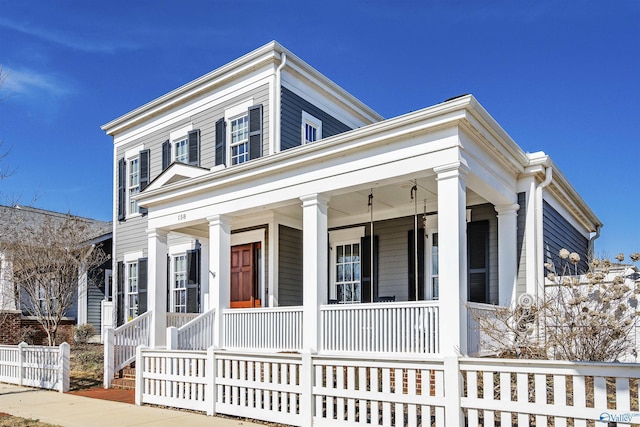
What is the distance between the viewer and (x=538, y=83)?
46.1 feet

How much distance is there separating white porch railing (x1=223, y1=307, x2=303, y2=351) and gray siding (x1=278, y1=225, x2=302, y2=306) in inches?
89.8

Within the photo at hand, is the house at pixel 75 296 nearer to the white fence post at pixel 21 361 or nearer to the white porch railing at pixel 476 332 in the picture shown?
the white fence post at pixel 21 361

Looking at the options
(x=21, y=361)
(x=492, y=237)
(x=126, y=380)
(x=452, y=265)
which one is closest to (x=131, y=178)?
(x=21, y=361)

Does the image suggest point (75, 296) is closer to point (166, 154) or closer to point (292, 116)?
point (166, 154)

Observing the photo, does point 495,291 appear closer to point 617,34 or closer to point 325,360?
point 325,360

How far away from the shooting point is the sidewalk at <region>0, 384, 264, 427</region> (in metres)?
7.49

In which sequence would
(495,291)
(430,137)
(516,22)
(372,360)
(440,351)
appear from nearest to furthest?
(372,360) → (440,351) → (430,137) → (495,291) → (516,22)

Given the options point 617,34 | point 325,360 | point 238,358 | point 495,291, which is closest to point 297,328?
point 238,358

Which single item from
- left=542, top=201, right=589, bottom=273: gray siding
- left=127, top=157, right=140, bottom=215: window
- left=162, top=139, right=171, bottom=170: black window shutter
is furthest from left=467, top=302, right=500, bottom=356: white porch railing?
left=127, top=157, right=140, bottom=215: window

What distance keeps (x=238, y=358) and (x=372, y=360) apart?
7.49 ft

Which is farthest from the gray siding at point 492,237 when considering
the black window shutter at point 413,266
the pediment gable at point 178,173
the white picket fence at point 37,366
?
the white picket fence at point 37,366

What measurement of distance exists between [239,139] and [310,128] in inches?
72.3

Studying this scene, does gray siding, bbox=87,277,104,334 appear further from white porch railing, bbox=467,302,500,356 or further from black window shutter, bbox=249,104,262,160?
white porch railing, bbox=467,302,500,356

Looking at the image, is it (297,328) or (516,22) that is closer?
(297,328)
